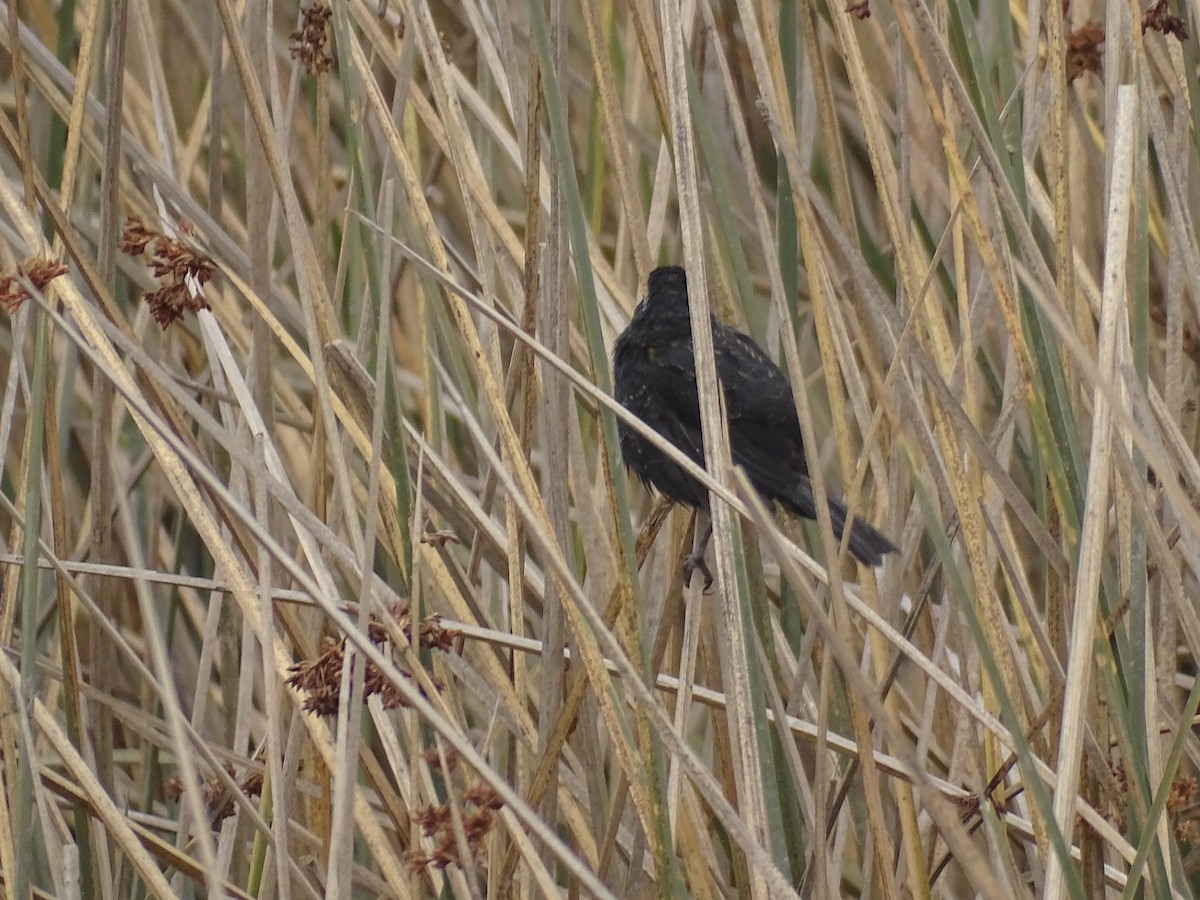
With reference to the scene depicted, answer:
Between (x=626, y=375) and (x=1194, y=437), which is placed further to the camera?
(x=626, y=375)

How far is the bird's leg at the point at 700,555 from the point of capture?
2.01 meters

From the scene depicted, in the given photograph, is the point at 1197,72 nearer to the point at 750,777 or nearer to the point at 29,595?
the point at 750,777

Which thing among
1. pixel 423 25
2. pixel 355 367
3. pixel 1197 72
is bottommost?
pixel 355 367

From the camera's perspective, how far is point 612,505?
150 cm

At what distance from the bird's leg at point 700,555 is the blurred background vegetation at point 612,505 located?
52mm

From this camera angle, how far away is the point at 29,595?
1339mm

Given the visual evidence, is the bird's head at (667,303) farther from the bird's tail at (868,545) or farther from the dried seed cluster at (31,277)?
the dried seed cluster at (31,277)

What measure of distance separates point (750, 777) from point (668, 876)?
0.43 feet

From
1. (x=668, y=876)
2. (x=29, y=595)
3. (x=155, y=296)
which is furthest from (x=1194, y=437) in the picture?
(x=29, y=595)

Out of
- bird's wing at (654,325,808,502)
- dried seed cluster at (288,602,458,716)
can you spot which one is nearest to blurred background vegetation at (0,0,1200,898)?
dried seed cluster at (288,602,458,716)

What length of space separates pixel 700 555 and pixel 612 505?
641mm

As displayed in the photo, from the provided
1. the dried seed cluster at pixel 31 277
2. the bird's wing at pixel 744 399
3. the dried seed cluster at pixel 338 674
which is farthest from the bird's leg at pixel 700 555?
the dried seed cluster at pixel 31 277

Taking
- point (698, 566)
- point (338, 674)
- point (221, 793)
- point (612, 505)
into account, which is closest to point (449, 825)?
point (338, 674)

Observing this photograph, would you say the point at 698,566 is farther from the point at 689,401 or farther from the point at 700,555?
the point at 689,401
